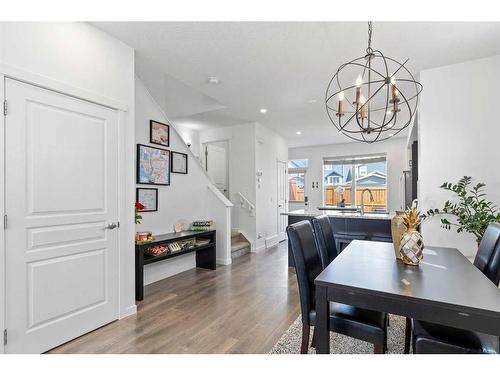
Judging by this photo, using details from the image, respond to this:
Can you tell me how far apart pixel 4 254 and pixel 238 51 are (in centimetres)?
268

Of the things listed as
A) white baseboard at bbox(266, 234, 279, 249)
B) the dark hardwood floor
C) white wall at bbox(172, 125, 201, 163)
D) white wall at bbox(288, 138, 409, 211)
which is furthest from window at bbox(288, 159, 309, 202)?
the dark hardwood floor

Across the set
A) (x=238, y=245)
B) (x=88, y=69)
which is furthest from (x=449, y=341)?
(x=238, y=245)

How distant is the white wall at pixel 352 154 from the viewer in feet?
24.6

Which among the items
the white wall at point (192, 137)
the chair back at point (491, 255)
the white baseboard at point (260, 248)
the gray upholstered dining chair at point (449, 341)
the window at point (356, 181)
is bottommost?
Result: the white baseboard at point (260, 248)

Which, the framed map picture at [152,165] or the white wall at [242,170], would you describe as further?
the white wall at [242,170]

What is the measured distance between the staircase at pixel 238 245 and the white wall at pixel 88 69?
257 cm

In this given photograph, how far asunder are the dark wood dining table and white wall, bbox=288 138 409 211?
6.08 m

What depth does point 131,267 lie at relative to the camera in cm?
271

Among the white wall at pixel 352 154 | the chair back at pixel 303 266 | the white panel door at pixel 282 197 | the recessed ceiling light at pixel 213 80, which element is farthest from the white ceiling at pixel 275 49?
the white wall at pixel 352 154

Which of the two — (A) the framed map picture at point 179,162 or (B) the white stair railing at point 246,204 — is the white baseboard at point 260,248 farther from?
(A) the framed map picture at point 179,162

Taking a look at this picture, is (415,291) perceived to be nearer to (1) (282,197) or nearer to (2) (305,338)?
(2) (305,338)

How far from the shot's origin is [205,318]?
2.61 meters

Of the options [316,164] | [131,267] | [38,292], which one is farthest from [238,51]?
[316,164]

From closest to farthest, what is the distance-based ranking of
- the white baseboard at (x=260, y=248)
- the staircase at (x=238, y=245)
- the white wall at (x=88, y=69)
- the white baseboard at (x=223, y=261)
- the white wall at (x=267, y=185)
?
1. the white wall at (x=88, y=69)
2. the white baseboard at (x=223, y=261)
3. the staircase at (x=238, y=245)
4. the white baseboard at (x=260, y=248)
5. the white wall at (x=267, y=185)
